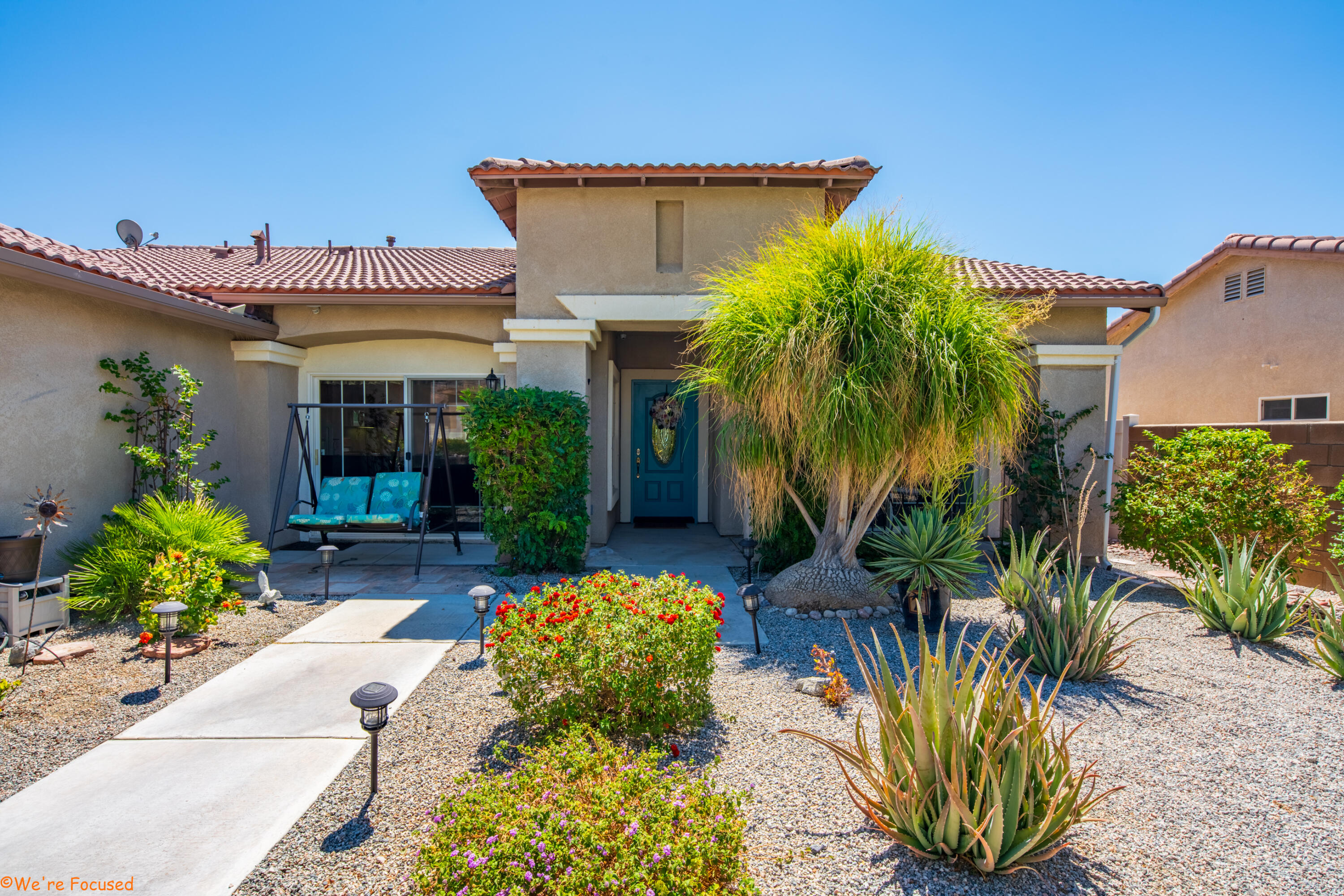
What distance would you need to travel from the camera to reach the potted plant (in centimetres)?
524

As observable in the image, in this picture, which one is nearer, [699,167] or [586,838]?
[586,838]

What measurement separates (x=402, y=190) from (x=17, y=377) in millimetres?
7218

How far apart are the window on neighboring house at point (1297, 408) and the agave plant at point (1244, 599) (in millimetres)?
6442

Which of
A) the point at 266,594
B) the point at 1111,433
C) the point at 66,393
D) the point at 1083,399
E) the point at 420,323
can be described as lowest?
the point at 266,594

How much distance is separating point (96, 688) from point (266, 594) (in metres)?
1.87

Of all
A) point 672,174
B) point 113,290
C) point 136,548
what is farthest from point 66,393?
point 672,174

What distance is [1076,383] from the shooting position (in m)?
7.91

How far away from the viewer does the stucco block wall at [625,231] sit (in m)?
7.31

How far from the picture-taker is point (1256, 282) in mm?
10961

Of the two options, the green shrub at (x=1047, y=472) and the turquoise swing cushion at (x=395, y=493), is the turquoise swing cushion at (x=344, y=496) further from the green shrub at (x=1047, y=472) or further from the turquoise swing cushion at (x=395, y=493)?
the green shrub at (x=1047, y=472)

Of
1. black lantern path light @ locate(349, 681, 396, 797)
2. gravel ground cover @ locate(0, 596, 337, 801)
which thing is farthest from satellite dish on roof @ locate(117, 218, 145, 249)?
black lantern path light @ locate(349, 681, 396, 797)

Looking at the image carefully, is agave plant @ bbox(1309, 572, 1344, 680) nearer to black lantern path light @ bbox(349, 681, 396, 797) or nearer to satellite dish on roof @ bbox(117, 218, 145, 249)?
black lantern path light @ bbox(349, 681, 396, 797)

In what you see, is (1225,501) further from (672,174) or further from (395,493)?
(395,493)

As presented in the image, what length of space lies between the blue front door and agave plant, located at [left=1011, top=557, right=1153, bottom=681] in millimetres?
6510
